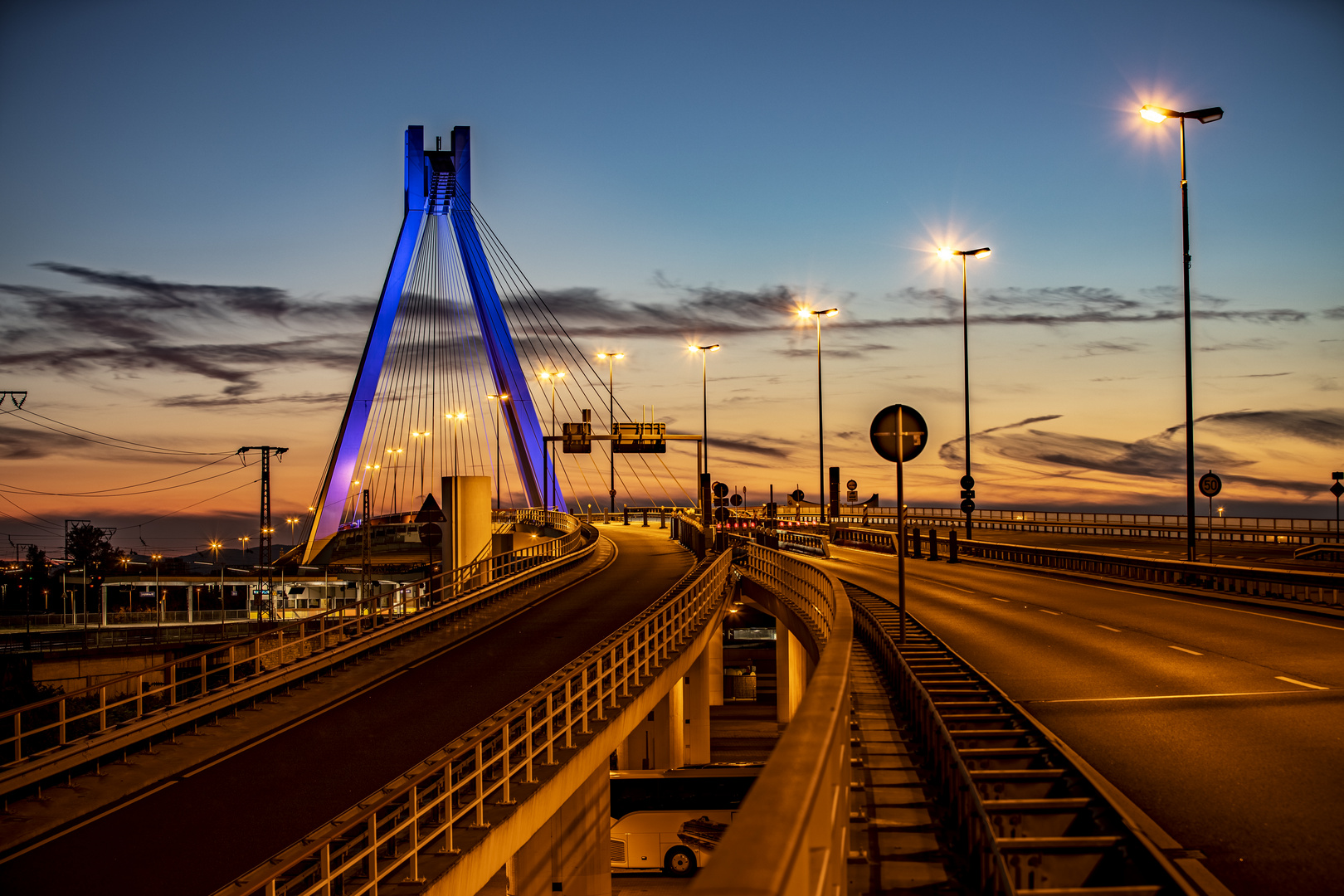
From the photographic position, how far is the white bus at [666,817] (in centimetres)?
3108

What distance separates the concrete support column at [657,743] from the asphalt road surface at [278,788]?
33.0 feet

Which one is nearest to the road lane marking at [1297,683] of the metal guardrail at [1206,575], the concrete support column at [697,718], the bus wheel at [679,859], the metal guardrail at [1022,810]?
the metal guardrail at [1022,810]

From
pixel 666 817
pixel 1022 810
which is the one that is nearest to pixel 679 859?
pixel 666 817

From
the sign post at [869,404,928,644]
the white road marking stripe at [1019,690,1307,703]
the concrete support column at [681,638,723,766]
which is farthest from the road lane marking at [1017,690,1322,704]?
the concrete support column at [681,638,723,766]

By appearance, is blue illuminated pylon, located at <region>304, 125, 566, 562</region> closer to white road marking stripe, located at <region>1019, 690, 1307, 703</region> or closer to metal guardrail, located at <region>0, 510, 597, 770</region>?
metal guardrail, located at <region>0, 510, 597, 770</region>

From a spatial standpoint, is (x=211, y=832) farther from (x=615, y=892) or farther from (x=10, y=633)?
(x=10, y=633)

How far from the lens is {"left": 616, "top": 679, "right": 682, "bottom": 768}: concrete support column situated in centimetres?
3134

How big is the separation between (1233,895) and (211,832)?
863 cm

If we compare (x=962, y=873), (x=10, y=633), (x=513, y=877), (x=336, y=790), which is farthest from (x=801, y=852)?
(x=10, y=633)

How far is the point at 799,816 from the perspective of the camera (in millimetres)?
2555

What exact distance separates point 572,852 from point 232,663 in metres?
5.79

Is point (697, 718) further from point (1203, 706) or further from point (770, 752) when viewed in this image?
point (1203, 706)

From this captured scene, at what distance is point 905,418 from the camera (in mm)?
13195

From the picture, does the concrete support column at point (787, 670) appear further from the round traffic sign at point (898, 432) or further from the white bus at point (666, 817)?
the round traffic sign at point (898, 432)
